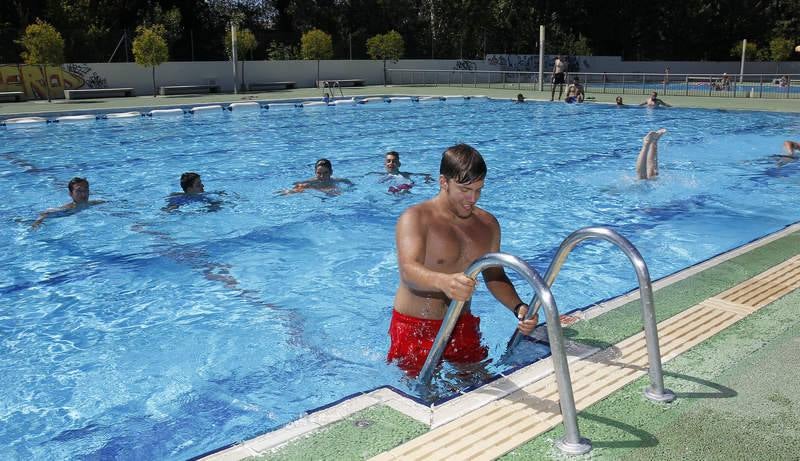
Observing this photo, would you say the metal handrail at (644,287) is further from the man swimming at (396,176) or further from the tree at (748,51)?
the tree at (748,51)

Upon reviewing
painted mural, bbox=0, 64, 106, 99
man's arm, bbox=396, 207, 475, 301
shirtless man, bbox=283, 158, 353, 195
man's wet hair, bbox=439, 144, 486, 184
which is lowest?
shirtless man, bbox=283, 158, 353, 195

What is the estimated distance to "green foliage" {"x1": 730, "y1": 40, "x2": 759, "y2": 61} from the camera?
50.2m

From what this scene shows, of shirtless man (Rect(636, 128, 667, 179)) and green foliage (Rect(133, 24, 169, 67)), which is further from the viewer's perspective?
green foliage (Rect(133, 24, 169, 67))

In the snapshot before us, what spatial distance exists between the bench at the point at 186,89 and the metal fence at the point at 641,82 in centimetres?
1151

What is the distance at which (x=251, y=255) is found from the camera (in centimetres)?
777

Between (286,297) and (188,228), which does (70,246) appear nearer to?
(188,228)

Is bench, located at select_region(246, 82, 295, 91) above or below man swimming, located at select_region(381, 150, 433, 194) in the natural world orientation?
above

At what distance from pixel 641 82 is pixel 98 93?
26111mm

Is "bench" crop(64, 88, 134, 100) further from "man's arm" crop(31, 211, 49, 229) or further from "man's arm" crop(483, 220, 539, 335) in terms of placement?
"man's arm" crop(483, 220, 539, 335)

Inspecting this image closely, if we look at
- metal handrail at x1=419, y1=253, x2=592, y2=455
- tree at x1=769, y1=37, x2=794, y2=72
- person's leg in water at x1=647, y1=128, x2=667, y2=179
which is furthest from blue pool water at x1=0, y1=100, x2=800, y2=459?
tree at x1=769, y1=37, x2=794, y2=72

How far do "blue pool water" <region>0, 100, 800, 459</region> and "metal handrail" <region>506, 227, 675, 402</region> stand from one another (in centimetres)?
116

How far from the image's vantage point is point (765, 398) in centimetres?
315

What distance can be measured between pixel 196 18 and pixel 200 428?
43.4 metres

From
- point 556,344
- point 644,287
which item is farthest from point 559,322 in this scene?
point 644,287
